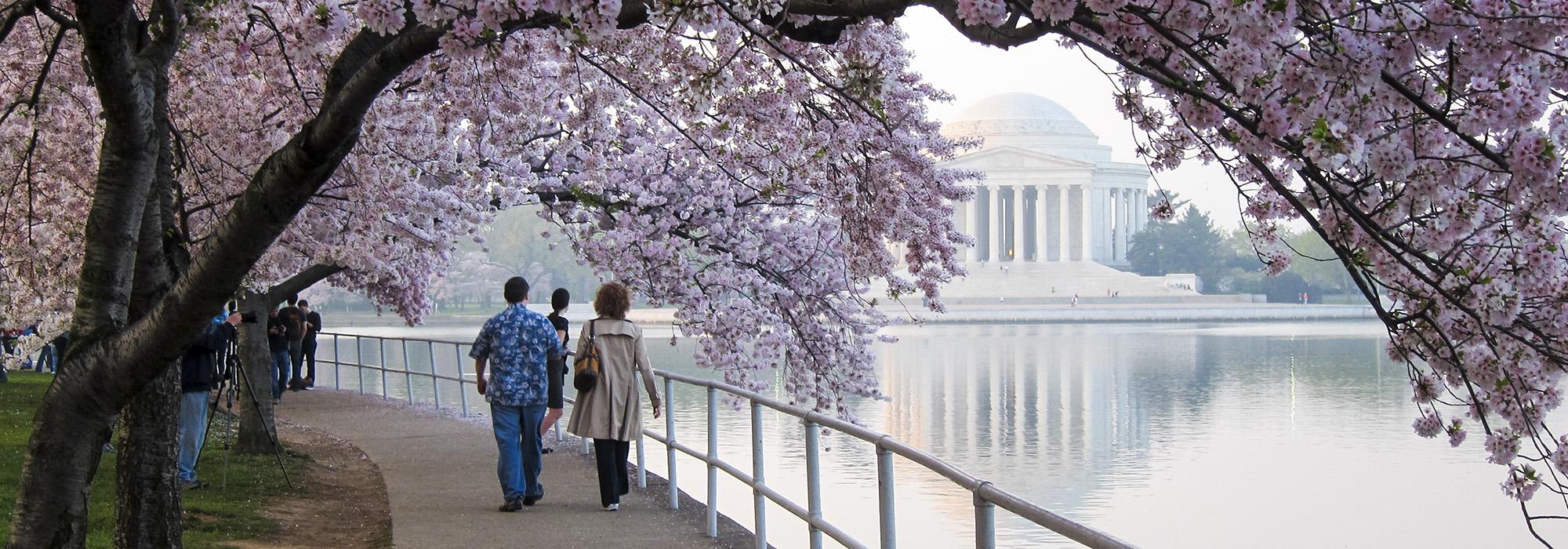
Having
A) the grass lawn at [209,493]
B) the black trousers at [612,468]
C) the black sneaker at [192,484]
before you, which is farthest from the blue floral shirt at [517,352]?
the black sneaker at [192,484]

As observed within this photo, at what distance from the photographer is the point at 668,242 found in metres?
12.0

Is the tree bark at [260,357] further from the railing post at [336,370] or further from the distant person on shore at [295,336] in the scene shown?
the distant person on shore at [295,336]

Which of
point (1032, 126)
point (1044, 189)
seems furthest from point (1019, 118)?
point (1044, 189)

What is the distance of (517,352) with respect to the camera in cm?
897

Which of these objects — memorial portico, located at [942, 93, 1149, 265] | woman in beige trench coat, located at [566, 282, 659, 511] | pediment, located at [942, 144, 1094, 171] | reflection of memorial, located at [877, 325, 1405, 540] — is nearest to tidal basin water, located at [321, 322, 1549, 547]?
reflection of memorial, located at [877, 325, 1405, 540]

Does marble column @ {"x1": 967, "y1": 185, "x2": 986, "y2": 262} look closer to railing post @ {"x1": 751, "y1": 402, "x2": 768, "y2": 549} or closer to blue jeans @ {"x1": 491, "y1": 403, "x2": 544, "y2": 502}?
blue jeans @ {"x1": 491, "y1": 403, "x2": 544, "y2": 502}

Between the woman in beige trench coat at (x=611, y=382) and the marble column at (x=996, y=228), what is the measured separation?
98.0 m

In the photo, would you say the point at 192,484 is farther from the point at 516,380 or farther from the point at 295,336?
the point at 295,336

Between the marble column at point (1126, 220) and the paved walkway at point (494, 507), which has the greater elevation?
the marble column at point (1126, 220)

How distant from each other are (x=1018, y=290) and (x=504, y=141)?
79194 mm

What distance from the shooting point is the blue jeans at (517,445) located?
9008mm

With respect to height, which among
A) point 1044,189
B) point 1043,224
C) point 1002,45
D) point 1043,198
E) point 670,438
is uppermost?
point 1044,189

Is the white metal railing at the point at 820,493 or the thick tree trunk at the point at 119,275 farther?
the thick tree trunk at the point at 119,275

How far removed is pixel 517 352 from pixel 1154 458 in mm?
10684
